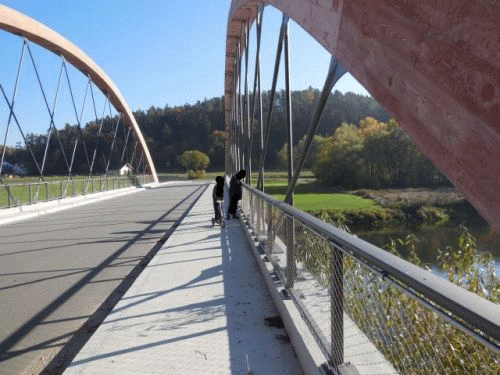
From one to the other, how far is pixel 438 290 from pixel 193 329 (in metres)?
2.89

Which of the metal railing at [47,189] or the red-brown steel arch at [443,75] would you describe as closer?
the red-brown steel arch at [443,75]

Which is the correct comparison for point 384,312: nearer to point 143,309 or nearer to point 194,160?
point 143,309

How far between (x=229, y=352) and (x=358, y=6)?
Answer: 234 centimetres

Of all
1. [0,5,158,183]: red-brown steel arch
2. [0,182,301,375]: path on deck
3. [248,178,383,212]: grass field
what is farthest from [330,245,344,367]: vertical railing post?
[0,5,158,183]: red-brown steel arch

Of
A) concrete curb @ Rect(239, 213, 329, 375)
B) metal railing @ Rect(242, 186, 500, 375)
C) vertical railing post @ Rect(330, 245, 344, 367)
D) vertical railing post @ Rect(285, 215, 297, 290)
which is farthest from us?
vertical railing post @ Rect(285, 215, 297, 290)

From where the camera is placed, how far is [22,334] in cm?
421

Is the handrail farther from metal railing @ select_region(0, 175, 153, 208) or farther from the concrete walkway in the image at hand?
metal railing @ select_region(0, 175, 153, 208)

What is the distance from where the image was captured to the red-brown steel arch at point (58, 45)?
17578 mm

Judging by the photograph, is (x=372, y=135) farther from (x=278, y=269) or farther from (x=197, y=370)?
(x=197, y=370)

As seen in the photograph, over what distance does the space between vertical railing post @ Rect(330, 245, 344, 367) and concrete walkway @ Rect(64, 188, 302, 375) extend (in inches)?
27.8

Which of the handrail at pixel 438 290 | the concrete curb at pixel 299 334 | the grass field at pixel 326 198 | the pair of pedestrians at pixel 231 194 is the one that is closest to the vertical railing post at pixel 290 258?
the concrete curb at pixel 299 334

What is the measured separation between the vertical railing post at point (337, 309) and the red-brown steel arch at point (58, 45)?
1755cm

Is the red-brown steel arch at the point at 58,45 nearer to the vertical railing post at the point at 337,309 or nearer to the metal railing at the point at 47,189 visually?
the metal railing at the point at 47,189

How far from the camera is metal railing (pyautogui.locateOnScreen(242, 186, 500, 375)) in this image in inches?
53.6
